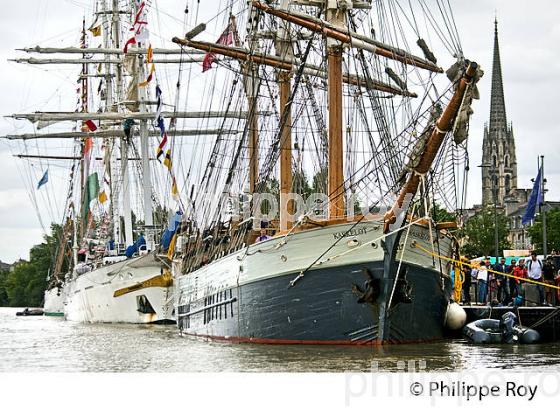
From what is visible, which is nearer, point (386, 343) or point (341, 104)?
point (386, 343)

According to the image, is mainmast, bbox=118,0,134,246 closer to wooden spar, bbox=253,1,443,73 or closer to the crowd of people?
the crowd of people

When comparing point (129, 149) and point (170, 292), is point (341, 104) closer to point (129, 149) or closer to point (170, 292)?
point (170, 292)

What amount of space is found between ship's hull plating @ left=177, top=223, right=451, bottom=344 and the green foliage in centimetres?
9173

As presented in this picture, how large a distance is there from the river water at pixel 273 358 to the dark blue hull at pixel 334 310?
0.41 m

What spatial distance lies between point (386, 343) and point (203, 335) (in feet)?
28.9

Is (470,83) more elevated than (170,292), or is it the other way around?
(470,83)

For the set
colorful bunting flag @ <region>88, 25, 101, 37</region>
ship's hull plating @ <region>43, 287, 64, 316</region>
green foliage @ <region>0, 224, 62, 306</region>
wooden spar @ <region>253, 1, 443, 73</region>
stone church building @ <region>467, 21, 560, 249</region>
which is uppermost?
stone church building @ <region>467, 21, 560, 249</region>

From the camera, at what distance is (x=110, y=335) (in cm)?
3706

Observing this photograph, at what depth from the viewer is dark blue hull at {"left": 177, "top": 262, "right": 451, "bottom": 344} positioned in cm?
2416

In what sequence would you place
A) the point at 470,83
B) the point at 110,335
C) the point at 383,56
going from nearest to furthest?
the point at 470,83 < the point at 383,56 < the point at 110,335

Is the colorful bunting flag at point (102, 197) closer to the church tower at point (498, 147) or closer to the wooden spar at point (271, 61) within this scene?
the wooden spar at point (271, 61)

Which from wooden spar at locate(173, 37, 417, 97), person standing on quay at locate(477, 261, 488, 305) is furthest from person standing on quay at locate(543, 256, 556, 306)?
wooden spar at locate(173, 37, 417, 97)

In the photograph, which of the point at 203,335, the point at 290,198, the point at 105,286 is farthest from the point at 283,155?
the point at 105,286

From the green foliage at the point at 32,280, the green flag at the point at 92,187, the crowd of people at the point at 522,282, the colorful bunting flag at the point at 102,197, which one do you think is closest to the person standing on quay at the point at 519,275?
the crowd of people at the point at 522,282
